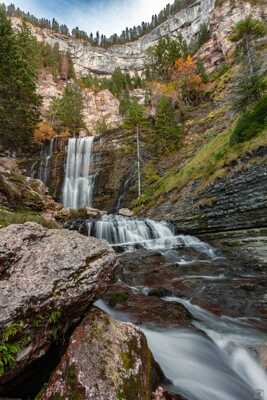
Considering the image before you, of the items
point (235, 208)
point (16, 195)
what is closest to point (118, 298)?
point (235, 208)

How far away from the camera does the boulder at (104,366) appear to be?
2.49m

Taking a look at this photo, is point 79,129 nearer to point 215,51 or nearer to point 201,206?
point 215,51

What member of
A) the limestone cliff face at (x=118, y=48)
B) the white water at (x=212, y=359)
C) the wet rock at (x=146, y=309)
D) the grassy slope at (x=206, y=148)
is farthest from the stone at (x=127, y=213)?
the limestone cliff face at (x=118, y=48)

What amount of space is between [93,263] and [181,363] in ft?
7.14

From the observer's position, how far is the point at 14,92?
25.9m

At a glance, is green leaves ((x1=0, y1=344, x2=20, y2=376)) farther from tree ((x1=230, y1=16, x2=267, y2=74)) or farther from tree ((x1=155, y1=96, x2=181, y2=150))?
tree ((x1=155, y1=96, x2=181, y2=150))

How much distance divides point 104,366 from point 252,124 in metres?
15.0

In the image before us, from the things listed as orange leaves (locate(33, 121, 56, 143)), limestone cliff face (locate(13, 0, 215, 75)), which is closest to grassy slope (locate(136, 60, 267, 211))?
orange leaves (locate(33, 121, 56, 143))

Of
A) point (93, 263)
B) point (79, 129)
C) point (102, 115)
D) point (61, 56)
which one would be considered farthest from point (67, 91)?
point (93, 263)

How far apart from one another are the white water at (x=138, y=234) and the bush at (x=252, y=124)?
6.68 m

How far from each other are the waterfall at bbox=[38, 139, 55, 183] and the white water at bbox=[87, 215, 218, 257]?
734 inches

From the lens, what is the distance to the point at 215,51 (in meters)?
56.4

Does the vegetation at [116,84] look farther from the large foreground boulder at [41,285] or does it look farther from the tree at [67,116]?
the large foreground boulder at [41,285]

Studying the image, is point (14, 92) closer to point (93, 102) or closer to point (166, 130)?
point (166, 130)
